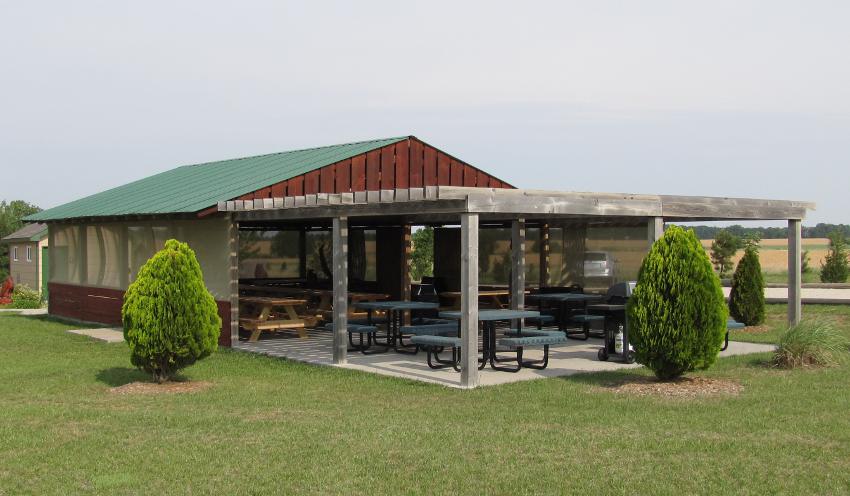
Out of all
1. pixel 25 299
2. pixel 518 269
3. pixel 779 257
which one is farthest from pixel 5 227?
pixel 779 257

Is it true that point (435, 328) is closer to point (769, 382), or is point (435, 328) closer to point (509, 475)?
point (769, 382)

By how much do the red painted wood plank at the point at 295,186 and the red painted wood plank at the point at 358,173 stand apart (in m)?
1.12

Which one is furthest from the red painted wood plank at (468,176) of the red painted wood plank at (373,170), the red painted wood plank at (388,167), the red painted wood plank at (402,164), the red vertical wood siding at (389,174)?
the red painted wood plank at (373,170)

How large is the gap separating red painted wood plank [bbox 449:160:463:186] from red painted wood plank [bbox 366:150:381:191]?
1704 millimetres

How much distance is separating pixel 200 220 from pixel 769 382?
32.4ft

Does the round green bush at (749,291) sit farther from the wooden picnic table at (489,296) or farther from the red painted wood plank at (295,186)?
the red painted wood plank at (295,186)

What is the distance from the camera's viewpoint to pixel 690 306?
10.1 m

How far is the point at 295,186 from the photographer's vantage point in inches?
640

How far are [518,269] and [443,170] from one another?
12.1 ft

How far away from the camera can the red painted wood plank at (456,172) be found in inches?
728

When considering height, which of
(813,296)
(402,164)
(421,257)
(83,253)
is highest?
(402,164)

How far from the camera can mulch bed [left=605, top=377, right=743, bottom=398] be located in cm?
980

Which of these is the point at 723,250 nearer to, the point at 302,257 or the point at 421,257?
the point at 421,257

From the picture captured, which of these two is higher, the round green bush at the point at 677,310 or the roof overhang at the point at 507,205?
the roof overhang at the point at 507,205
